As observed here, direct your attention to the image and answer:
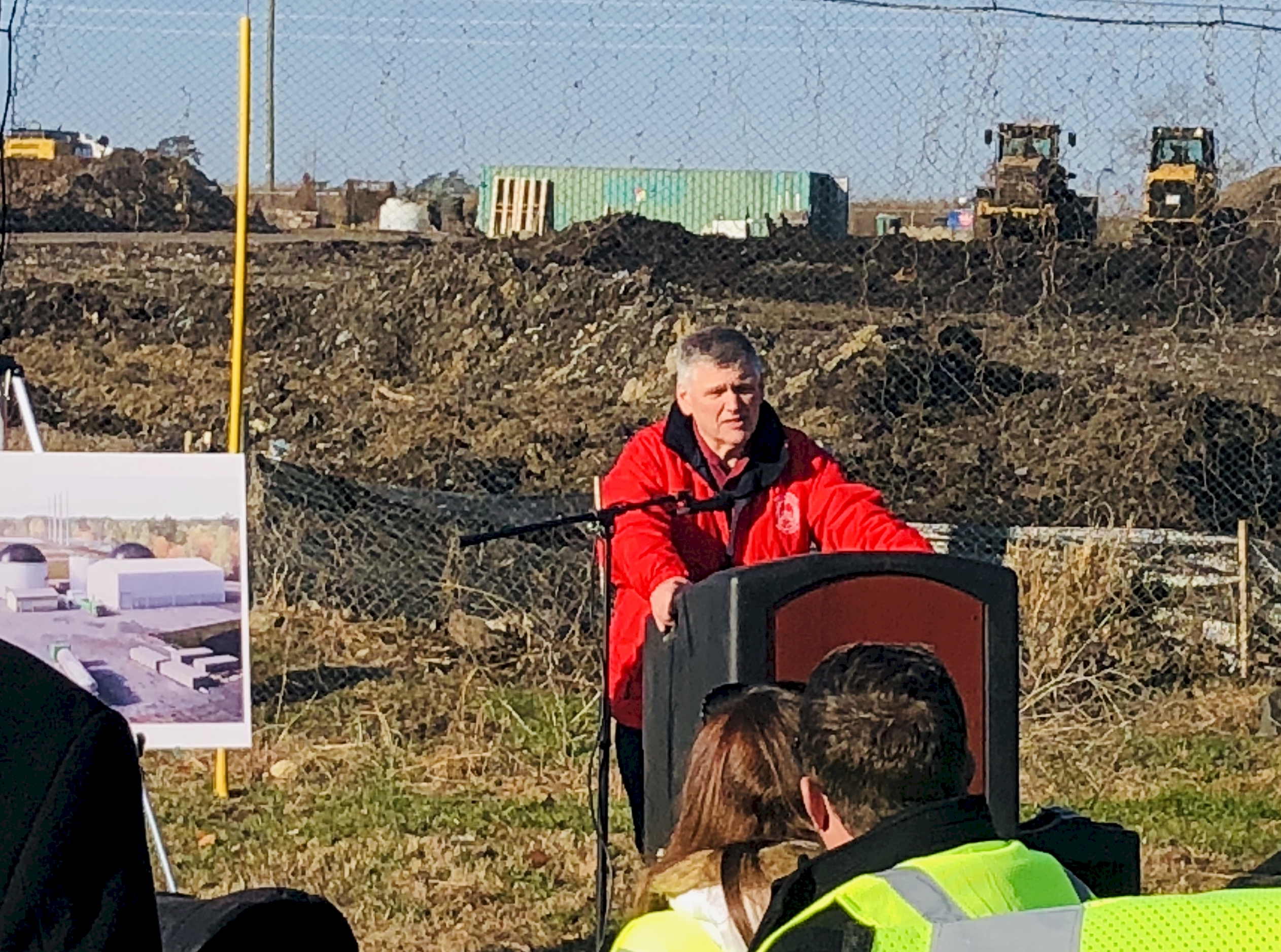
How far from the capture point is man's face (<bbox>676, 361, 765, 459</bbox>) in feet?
15.5

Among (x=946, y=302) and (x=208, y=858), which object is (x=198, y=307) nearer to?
(x=946, y=302)

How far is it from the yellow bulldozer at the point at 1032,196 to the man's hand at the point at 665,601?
492 centimetres

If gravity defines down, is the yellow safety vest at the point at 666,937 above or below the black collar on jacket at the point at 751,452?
below

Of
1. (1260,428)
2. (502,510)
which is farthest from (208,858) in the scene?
(1260,428)

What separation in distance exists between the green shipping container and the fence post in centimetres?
241

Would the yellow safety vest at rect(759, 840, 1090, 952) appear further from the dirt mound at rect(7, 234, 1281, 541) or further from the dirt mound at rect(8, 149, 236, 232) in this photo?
the dirt mound at rect(8, 149, 236, 232)

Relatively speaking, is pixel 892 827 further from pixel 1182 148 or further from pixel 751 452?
pixel 1182 148

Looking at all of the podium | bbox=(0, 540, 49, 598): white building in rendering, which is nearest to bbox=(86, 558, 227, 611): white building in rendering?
bbox=(0, 540, 49, 598): white building in rendering

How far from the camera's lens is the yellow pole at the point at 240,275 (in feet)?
22.3

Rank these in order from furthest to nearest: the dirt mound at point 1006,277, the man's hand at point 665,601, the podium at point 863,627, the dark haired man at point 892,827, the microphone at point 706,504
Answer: the dirt mound at point 1006,277
the microphone at point 706,504
the man's hand at point 665,601
the podium at point 863,627
the dark haired man at point 892,827

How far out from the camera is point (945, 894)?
6.19ft

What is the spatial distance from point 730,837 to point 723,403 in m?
1.71

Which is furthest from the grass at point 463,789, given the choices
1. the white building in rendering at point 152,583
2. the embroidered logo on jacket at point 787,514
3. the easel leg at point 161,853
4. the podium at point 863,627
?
the podium at point 863,627

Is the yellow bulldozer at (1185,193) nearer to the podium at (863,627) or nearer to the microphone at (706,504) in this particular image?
the microphone at (706,504)
